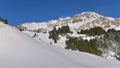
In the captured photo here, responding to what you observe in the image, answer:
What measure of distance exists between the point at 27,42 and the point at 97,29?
185 ft

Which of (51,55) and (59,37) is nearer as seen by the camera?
(51,55)

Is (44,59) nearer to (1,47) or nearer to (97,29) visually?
(1,47)

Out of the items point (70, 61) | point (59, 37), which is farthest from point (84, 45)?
point (70, 61)

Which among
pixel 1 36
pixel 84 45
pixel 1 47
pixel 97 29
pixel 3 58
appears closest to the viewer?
pixel 3 58

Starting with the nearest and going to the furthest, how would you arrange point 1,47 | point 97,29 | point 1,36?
point 1,47 < point 1,36 < point 97,29

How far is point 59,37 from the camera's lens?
58.4 meters

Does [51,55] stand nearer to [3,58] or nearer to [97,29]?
[3,58]

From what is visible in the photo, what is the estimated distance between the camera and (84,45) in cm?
4675

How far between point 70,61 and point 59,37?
46910 millimetres

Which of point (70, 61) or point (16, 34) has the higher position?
point (16, 34)

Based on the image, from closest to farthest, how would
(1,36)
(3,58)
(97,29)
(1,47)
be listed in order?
(3,58) < (1,47) < (1,36) < (97,29)

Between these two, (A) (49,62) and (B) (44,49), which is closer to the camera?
(A) (49,62)

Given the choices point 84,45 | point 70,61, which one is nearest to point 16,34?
point 70,61

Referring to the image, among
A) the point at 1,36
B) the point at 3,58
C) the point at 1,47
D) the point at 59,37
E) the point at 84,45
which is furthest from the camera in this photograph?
the point at 59,37
